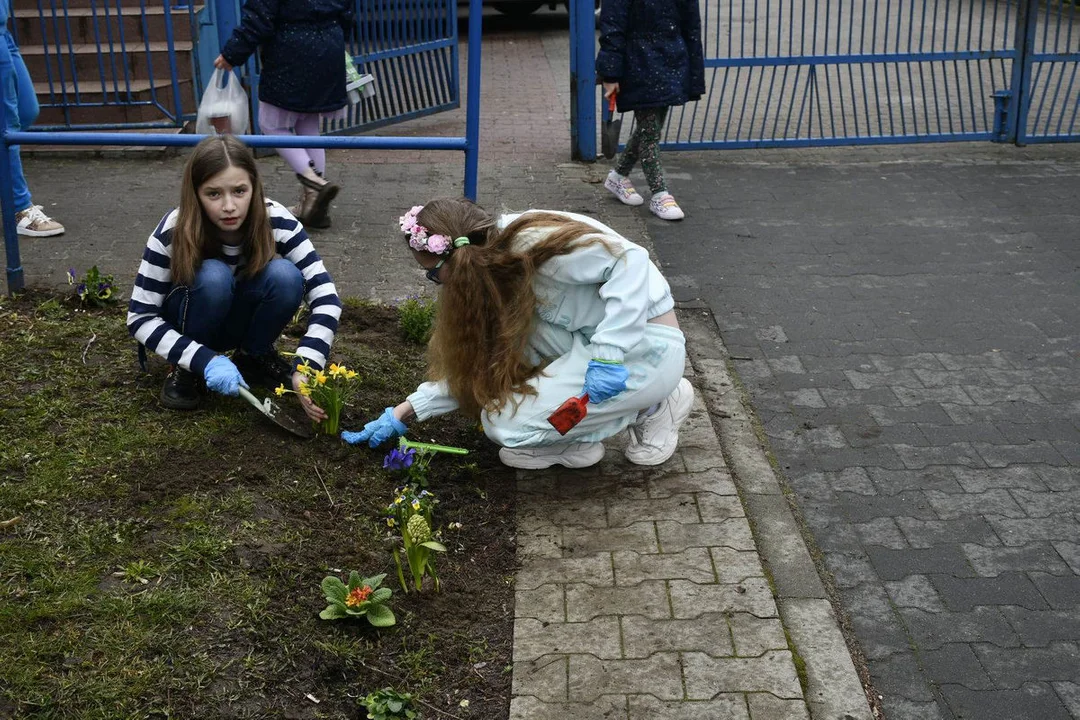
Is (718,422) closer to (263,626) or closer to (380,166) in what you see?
(263,626)

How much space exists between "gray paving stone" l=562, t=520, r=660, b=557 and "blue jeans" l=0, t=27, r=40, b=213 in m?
3.68

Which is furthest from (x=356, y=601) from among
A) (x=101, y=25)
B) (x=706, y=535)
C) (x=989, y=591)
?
(x=101, y=25)

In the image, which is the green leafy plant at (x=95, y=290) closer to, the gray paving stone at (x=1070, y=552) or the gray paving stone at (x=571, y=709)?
the gray paving stone at (x=571, y=709)

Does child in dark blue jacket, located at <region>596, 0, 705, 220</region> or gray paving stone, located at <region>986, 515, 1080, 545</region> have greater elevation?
child in dark blue jacket, located at <region>596, 0, 705, 220</region>

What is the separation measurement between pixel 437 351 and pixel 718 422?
115 centimetres

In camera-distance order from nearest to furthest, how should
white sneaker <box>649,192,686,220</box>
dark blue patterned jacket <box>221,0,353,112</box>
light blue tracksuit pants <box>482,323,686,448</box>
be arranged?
light blue tracksuit pants <box>482,323,686,448</box>, dark blue patterned jacket <box>221,0,353,112</box>, white sneaker <box>649,192,686,220</box>

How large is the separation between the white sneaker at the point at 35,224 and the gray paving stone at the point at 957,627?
15.2ft

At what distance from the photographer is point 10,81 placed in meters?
5.59

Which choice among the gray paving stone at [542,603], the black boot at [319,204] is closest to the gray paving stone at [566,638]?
the gray paving stone at [542,603]

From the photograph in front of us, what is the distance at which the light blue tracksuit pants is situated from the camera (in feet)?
12.2

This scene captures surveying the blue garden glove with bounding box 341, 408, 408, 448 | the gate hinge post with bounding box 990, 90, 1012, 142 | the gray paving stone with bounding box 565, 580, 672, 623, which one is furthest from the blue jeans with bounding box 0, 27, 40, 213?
the gate hinge post with bounding box 990, 90, 1012, 142

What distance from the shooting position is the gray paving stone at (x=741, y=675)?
2.83 m

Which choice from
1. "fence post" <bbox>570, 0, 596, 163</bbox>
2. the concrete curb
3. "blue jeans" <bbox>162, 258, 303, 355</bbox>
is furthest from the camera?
"fence post" <bbox>570, 0, 596, 163</bbox>

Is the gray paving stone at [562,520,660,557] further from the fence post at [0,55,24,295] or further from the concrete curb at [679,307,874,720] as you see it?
the fence post at [0,55,24,295]
